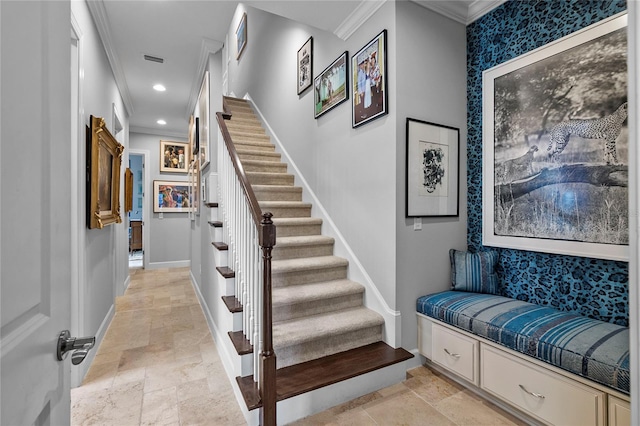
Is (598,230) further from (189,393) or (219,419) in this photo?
(189,393)

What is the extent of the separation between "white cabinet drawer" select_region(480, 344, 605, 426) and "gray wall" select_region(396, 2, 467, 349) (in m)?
0.60

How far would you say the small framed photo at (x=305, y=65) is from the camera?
3.35 metres

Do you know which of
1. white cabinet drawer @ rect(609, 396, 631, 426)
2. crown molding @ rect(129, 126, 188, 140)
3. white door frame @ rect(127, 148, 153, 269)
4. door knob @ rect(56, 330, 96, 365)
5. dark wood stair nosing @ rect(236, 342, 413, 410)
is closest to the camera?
door knob @ rect(56, 330, 96, 365)

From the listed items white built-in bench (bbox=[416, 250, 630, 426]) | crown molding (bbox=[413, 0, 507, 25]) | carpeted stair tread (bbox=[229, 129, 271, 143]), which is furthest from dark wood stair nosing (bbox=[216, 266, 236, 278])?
crown molding (bbox=[413, 0, 507, 25])

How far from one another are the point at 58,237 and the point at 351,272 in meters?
2.26

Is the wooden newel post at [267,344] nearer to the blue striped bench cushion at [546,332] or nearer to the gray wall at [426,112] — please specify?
the gray wall at [426,112]

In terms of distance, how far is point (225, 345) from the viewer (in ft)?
8.03

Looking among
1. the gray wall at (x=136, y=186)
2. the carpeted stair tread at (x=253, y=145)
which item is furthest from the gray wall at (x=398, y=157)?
the gray wall at (x=136, y=186)

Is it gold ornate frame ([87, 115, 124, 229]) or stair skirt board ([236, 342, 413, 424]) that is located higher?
gold ornate frame ([87, 115, 124, 229])

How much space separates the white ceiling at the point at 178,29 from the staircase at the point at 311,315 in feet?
5.64

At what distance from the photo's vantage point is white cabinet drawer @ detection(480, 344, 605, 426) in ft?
4.74

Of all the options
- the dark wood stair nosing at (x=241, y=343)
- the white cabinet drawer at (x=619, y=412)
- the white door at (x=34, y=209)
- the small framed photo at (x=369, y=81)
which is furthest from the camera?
the small framed photo at (x=369, y=81)

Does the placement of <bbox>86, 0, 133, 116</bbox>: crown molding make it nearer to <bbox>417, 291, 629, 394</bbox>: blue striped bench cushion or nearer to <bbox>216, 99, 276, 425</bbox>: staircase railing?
<bbox>216, 99, 276, 425</bbox>: staircase railing

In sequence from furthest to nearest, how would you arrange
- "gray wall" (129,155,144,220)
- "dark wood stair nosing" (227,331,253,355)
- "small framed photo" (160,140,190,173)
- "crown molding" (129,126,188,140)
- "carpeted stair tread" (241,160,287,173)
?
"gray wall" (129,155,144,220)
"small framed photo" (160,140,190,173)
"crown molding" (129,126,188,140)
"carpeted stair tread" (241,160,287,173)
"dark wood stair nosing" (227,331,253,355)
